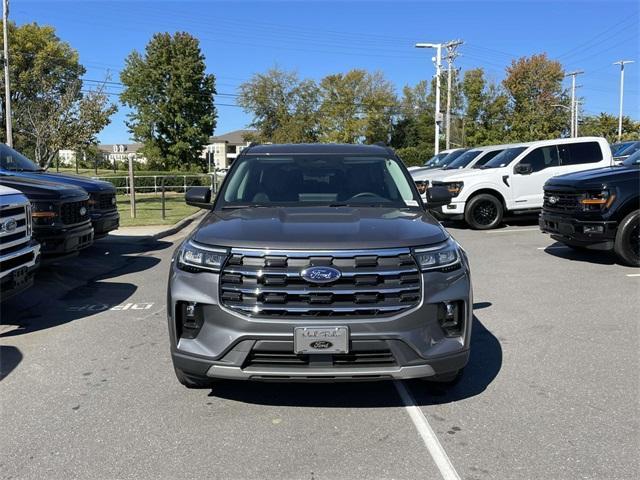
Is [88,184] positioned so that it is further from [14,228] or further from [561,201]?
[561,201]

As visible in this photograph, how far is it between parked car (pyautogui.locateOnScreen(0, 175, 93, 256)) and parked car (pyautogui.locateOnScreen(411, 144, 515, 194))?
8856 millimetres

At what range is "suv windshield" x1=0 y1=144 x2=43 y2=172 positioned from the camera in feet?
29.6

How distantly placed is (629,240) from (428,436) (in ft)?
21.0

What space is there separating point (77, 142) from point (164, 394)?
2000 cm

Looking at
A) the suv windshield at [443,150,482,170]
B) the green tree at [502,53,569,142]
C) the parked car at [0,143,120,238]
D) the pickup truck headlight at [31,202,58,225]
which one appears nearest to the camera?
the pickup truck headlight at [31,202,58,225]

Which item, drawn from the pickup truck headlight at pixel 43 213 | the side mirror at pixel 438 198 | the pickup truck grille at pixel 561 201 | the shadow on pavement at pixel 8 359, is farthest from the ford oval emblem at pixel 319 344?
the pickup truck grille at pixel 561 201

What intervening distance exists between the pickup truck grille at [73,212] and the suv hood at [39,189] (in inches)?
5.4

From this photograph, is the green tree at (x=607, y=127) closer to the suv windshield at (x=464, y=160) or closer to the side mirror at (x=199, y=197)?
the suv windshield at (x=464, y=160)

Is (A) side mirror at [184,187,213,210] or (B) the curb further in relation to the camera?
(B) the curb

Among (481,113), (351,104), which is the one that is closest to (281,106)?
(351,104)

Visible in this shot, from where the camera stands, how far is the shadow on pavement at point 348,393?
→ 3941 millimetres

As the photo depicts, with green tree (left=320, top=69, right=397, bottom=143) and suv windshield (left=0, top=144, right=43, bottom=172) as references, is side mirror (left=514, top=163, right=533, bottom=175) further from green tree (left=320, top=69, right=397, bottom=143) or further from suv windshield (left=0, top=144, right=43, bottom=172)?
green tree (left=320, top=69, right=397, bottom=143)

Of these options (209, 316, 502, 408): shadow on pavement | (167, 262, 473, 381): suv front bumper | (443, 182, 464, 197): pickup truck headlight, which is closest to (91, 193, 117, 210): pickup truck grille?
(209, 316, 502, 408): shadow on pavement

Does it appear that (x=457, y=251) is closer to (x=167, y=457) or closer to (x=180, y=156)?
(x=167, y=457)
